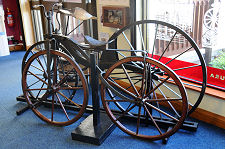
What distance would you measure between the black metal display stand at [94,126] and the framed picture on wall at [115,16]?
789mm

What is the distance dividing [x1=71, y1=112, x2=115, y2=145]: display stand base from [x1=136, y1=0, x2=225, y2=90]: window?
27.3 inches

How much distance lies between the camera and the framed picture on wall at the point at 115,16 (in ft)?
8.05

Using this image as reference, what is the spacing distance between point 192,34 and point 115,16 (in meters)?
0.82

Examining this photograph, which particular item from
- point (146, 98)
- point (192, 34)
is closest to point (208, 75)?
point (192, 34)

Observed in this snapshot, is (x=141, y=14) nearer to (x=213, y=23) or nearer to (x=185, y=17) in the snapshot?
(x=185, y=17)

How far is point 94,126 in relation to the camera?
1991 millimetres

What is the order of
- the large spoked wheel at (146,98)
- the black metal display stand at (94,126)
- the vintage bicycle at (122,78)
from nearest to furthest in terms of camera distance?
the large spoked wheel at (146,98), the vintage bicycle at (122,78), the black metal display stand at (94,126)

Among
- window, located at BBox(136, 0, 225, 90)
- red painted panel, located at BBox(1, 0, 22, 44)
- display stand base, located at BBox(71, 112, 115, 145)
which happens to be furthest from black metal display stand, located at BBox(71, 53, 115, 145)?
red painted panel, located at BBox(1, 0, 22, 44)

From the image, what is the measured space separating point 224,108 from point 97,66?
109 cm

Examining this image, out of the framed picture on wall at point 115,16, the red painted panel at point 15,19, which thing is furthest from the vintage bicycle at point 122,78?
the red painted panel at point 15,19

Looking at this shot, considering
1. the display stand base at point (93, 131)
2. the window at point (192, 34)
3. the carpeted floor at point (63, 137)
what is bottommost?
the carpeted floor at point (63, 137)

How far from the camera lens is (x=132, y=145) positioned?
184 cm

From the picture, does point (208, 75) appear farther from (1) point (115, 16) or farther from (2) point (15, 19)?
(2) point (15, 19)

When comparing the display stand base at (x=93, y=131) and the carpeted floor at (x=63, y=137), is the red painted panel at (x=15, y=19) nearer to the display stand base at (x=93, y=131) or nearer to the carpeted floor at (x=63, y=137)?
the carpeted floor at (x=63, y=137)
